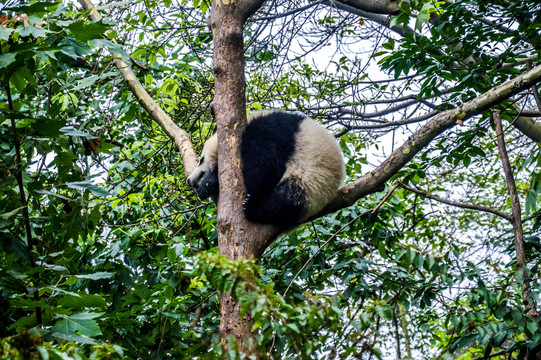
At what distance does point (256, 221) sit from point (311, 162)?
3.14 ft

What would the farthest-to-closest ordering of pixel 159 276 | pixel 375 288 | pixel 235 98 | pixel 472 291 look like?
pixel 159 276 → pixel 375 288 → pixel 235 98 → pixel 472 291

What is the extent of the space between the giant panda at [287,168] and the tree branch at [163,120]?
94mm

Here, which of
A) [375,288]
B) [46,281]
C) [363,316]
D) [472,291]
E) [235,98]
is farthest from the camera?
[375,288]

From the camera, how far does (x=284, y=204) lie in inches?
137

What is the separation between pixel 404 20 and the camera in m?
3.52

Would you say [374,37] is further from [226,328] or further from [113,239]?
[226,328]

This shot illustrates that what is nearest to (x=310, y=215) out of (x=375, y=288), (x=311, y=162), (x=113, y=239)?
(x=311, y=162)

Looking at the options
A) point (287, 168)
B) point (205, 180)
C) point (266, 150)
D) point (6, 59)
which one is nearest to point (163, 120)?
point (205, 180)

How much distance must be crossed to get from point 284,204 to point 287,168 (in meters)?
0.32

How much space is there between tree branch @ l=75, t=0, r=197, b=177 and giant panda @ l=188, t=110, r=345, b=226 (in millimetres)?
94

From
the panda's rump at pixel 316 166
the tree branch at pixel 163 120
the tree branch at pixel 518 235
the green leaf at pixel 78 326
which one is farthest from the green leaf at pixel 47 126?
the tree branch at pixel 518 235

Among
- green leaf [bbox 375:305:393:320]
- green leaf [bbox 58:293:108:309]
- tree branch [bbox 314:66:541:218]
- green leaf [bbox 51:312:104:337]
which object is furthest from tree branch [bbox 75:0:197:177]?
green leaf [bbox 375:305:393:320]

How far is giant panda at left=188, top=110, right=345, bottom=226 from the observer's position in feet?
11.6

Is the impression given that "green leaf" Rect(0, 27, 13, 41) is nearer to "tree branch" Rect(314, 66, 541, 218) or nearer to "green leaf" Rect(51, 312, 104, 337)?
"green leaf" Rect(51, 312, 104, 337)
